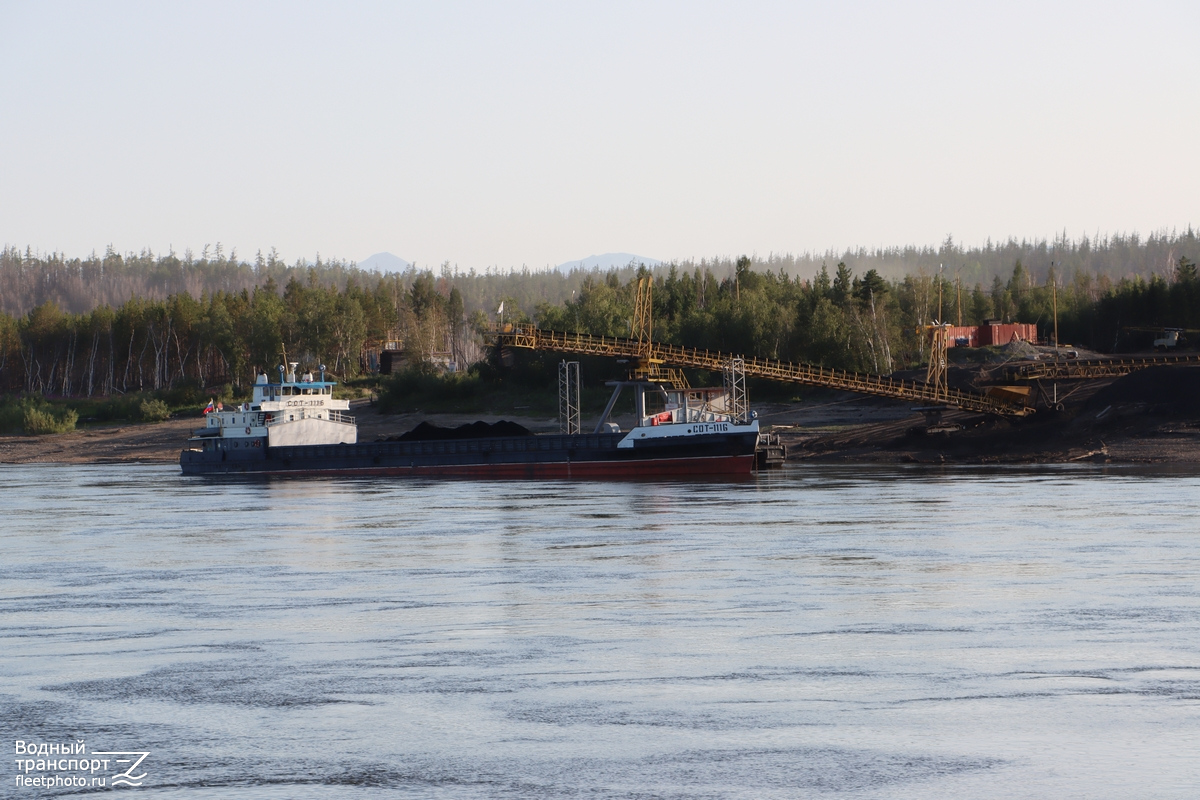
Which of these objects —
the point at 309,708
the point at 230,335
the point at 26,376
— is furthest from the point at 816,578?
the point at 26,376

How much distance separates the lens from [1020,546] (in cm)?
2988

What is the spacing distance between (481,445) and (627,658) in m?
56.5

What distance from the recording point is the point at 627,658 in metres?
17.5

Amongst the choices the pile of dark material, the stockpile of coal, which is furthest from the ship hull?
the stockpile of coal

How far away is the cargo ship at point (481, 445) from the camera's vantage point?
224 feet

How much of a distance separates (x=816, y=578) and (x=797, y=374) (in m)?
53.9

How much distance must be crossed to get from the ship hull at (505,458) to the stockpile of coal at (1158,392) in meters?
23.0

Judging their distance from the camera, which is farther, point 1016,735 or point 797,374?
point 797,374

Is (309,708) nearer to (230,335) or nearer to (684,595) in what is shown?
(684,595)

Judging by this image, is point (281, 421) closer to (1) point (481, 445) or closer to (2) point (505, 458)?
(1) point (481, 445)

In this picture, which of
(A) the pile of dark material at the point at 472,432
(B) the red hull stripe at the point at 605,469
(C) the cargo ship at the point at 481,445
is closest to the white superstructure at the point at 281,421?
(C) the cargo ship at the point at 481,445

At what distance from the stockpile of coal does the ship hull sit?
23.0 m

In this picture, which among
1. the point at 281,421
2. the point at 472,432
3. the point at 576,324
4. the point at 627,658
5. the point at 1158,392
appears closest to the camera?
the point at 627,658

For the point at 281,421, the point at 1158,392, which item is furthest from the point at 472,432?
the point at 1158,392
